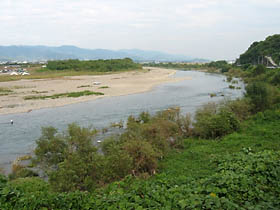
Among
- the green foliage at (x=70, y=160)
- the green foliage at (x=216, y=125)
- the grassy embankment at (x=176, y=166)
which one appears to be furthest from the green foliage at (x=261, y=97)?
the green foliage at (x=70, y=160)

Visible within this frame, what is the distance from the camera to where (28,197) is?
6.14 m

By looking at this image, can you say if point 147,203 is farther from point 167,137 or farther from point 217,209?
point 167,137

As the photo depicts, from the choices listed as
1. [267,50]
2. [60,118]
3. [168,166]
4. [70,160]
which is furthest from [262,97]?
[267,50]

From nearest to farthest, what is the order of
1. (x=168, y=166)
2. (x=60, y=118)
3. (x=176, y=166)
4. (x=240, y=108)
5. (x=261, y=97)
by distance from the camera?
(x=176, y=166), (x=168, y=166), (x=240, y=108), (x=261, y=97), (x=60, y=118)

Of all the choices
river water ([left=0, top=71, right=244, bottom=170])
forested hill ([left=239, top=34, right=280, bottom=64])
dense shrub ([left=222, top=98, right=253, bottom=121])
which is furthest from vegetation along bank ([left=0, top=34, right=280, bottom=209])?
forested hill ([left=239, top=34, right=280, bottom=64])

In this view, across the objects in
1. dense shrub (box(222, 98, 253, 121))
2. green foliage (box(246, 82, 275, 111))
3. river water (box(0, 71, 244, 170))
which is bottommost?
river water (box(0, 71, 244, 170))

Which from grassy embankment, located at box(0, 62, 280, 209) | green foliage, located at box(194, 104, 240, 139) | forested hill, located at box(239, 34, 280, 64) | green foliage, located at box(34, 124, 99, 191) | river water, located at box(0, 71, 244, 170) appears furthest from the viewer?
forested hill, located at box(239, 34, 280, 64)

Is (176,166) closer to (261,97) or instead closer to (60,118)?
(261,97)

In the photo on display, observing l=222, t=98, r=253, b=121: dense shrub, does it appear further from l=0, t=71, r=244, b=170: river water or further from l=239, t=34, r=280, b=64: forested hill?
l=239, t=34, r=280, b=64: forested hill

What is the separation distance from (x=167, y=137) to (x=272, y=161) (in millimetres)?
8132

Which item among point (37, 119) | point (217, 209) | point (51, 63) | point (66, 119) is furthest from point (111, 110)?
point (51, 63)

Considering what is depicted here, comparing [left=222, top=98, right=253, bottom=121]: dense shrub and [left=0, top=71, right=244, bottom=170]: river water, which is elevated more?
[left=222, top=98, right=253, bottom=121]: dense shrub

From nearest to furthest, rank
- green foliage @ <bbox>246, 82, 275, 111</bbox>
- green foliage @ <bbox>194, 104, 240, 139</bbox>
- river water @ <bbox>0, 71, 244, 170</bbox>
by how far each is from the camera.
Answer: green foliage @ <bbox>194, 104, 240, 139</bbox> → river water @ <bbox>0, 71, 244, 170</bbox> → green foliage @ <bbox>246, 82, 275, 111</bbox>

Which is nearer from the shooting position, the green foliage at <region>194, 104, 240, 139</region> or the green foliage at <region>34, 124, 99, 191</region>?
the green foliage at <region>34, 124, 99, 191</region>
